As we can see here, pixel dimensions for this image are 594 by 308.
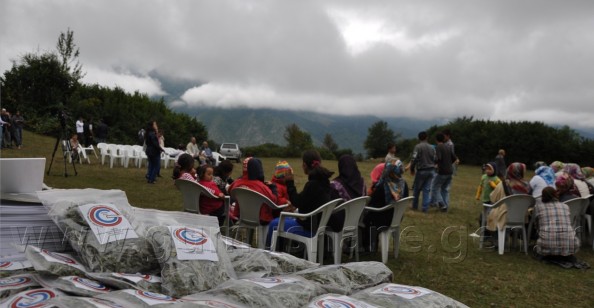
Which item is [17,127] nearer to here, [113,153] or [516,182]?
[113,153]

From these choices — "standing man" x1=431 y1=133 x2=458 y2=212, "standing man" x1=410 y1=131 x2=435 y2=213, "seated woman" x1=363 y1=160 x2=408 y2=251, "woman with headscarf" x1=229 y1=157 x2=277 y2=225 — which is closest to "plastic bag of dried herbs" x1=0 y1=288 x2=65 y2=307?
"woman with headscarf" x1=229 y1=157 x2=277 y2=225

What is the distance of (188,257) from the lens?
217 cm

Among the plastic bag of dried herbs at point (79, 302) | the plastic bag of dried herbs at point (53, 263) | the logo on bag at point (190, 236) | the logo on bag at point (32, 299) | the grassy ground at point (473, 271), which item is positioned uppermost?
the logo on bag at point (190, 236)

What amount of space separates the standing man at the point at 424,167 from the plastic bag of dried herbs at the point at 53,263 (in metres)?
7.97

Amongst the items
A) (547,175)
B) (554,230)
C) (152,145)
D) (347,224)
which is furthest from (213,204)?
(152,145)

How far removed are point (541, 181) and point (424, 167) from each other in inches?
113

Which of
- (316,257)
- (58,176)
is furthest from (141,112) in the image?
(316,257)

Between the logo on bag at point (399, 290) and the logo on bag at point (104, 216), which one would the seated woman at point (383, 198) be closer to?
the logo on bag at point (399, 290)

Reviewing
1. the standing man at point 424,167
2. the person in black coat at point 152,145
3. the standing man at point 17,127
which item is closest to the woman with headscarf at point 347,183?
the standing man at point 424,167

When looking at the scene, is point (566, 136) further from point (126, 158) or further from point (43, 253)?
point (43, 253)

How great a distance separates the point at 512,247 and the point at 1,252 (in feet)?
20.7

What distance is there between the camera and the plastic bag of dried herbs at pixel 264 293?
1904mm

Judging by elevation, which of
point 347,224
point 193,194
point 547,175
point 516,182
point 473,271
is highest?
point 547,175

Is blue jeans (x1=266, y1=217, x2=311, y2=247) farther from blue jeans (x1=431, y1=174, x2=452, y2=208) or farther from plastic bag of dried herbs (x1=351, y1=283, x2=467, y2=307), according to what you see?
blue jeans (x1=431, y1=174, x2=452, y2=208)
